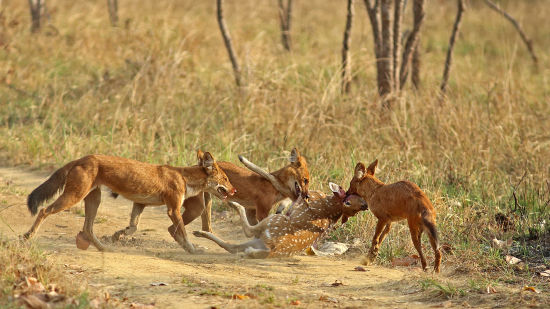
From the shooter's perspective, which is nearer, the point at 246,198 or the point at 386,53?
the point at 246,198

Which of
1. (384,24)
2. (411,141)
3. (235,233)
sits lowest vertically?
(235,233)

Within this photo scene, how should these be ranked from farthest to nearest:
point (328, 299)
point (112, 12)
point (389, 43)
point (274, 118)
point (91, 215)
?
point (112, 12) < point (389, 43) < point (274, 118) < point (91, 215) < point (328, 299)

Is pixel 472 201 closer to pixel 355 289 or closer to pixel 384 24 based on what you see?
pixel 355 289

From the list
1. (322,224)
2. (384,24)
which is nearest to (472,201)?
(322,224)

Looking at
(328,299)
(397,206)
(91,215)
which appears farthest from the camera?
(91,215)

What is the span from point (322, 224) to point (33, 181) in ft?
12.9

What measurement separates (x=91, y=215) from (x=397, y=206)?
8.82 feet

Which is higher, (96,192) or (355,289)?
(96,192)

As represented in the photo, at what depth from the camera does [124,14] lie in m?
17.5

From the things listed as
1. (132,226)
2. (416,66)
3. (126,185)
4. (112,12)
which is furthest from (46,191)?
(112,12)

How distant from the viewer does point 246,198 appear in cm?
741

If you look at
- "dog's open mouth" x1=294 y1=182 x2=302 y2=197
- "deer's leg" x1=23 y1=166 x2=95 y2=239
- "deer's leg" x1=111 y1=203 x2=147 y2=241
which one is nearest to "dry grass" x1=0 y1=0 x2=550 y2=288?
"dog's open mouth" x1=294 y1=182 x2=302 y2=197

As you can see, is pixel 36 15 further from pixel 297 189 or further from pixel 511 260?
pixel 511 260

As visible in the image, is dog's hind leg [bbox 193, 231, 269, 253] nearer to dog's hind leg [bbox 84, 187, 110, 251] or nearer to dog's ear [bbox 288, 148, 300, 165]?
dog's hind leg [bbox 84, 187, 110, 251]
